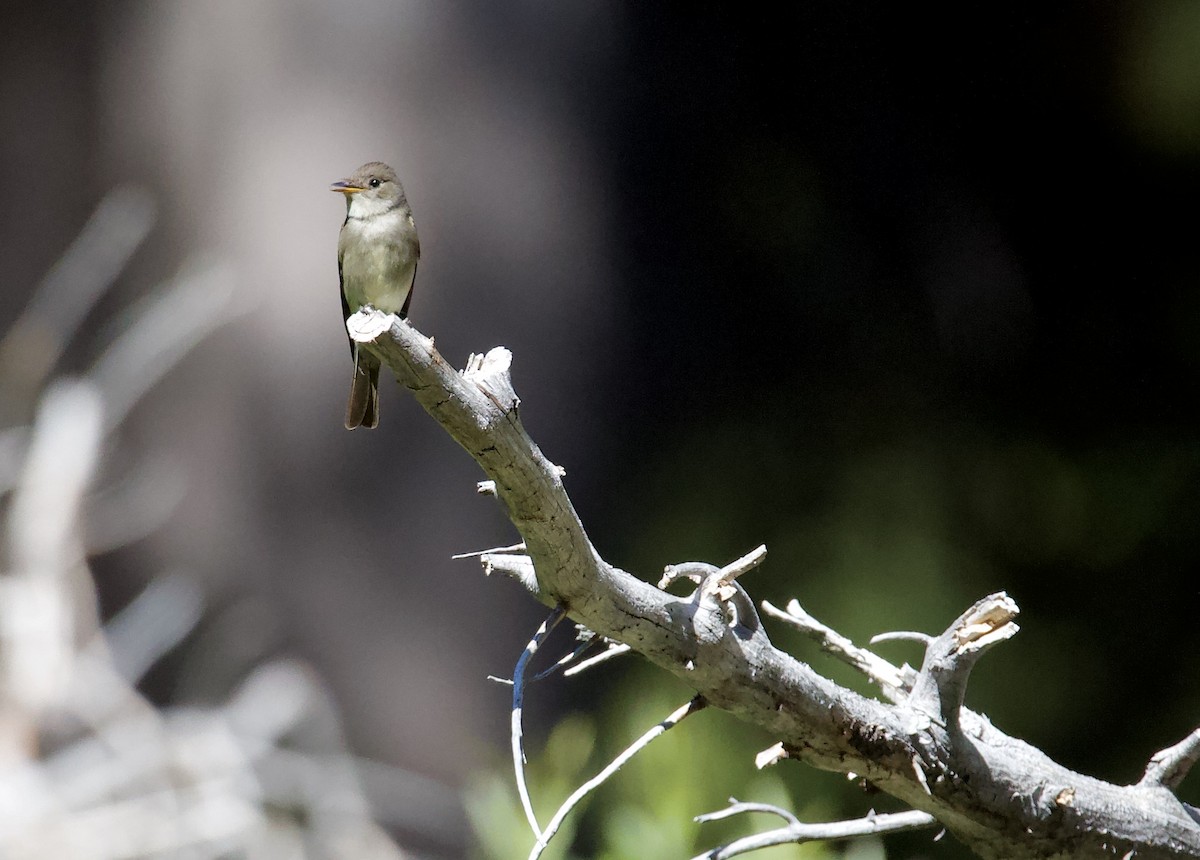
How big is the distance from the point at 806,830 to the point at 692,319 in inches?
83.4

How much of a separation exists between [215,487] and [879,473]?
6.24 feet

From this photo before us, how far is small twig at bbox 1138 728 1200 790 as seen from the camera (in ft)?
5.13

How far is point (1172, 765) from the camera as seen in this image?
158 centimetres

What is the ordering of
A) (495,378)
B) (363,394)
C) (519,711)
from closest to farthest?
(495,378) < (519,711) < (363,394)

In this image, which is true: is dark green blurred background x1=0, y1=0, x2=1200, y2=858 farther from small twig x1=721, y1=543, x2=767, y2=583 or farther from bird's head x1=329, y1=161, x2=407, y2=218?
small twig x1=721, y1=543, x2=767, y2=583

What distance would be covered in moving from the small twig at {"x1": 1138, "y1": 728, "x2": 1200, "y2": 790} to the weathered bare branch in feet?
0.07

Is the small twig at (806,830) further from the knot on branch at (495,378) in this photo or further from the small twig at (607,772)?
the knot on branch at (495,378)

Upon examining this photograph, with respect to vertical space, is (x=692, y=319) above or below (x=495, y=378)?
below

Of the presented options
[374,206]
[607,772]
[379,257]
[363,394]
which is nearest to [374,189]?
[374,206]

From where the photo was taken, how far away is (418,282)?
10.3 feet

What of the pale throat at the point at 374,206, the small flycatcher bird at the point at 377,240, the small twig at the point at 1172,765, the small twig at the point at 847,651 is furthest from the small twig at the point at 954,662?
the pale throat at the point at 374,206

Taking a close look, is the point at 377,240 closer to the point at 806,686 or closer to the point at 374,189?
the point at 374,189

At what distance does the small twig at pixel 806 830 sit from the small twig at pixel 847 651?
156 mm

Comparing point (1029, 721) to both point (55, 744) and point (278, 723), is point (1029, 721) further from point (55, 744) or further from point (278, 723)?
point (55, 744)
